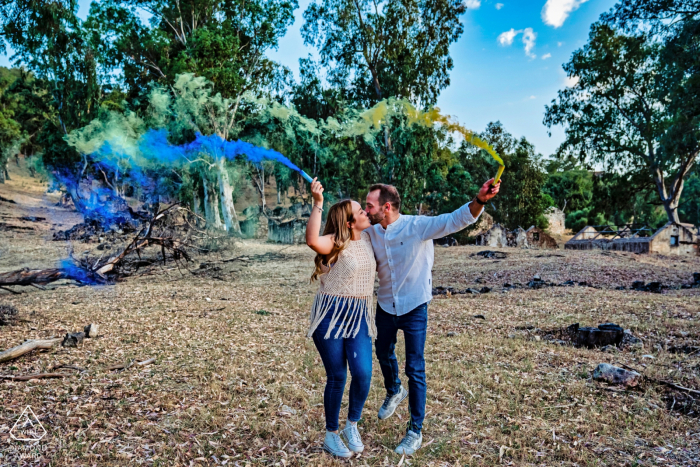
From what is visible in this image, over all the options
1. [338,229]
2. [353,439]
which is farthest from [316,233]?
[353,439]

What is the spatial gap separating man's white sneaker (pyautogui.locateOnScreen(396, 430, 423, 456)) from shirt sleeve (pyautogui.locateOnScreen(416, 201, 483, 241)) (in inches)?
64.0

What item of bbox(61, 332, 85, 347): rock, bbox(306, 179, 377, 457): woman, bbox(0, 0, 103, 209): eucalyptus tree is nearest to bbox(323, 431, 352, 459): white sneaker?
bbox(306, 179, 377, 457): woman

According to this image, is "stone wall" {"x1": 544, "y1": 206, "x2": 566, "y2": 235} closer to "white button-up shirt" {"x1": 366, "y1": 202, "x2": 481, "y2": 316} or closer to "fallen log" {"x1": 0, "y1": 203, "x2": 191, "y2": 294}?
"fallen log" {"x1": 0, "y1": 203, "x2": 191, "y2": 294}

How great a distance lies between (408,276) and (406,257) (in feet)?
0.53

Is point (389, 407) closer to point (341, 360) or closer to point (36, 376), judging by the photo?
point (341, 360)

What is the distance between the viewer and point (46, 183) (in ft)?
153

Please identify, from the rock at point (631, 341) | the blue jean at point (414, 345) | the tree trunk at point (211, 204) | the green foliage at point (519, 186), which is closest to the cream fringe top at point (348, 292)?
the blue jean at point (414, 345)

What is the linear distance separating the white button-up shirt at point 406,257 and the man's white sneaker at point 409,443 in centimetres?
102

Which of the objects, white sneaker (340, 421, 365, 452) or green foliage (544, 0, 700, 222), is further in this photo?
green foliage (544, 0, 700, 222)

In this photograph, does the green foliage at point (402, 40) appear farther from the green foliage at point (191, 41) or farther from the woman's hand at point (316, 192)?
the woman's hand at point (316, 192)

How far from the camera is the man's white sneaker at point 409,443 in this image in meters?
3.68

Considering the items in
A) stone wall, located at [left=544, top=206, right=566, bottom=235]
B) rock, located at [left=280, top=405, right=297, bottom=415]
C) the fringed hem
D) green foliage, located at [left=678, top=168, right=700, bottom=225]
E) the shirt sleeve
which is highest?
green foliage, located at [left=678, top=168, right=700, bottom=225]

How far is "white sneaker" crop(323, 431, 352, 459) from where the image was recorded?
3.60 m

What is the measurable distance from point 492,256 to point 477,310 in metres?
12.5
